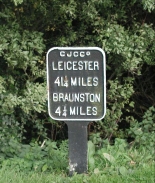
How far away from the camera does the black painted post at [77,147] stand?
13.7ft

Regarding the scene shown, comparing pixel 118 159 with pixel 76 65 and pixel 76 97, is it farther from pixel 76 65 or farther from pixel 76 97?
pixel 76 65

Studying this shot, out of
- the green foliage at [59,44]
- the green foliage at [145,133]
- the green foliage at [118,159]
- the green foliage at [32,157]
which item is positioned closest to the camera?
the green foliage at [118,159]

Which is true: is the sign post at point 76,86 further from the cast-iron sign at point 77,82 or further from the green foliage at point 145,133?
the green foliage at point 145,133

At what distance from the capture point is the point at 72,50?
4.06 metres

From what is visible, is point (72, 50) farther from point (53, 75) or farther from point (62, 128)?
point (62, 128)

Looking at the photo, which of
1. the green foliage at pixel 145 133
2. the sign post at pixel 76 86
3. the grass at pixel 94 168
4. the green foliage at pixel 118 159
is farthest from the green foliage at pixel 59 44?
the sign post at pixel 76 86

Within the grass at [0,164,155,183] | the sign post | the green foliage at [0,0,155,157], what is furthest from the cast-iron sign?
the green foliage at [0,0,155,157]

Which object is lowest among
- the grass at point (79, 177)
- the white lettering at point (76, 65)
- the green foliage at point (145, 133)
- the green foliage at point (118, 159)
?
the grass at point (79, 177)

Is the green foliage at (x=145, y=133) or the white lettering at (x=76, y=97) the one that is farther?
the green foliage at (x=145, y=133)

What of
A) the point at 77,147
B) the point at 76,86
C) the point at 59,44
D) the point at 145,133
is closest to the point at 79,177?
the point at 77,147

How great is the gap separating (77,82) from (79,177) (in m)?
1.01

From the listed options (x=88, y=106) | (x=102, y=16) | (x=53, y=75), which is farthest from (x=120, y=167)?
(x=102, y=16)

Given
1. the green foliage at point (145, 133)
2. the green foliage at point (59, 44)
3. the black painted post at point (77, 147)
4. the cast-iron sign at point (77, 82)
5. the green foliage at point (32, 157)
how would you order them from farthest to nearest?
the green foliage at point (145, 133)
the green foliage at point (59, 44)
the green foliage at point (32, 157)
the black painted post at point (77, 147)
the cast-iron sign at point (77, 82)

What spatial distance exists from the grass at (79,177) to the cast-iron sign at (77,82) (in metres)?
0.64
